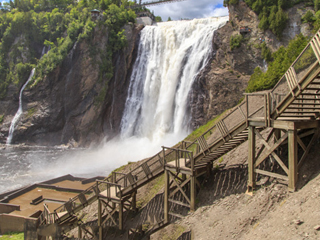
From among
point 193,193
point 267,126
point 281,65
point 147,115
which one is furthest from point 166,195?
point 147,115

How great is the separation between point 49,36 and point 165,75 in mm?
34456

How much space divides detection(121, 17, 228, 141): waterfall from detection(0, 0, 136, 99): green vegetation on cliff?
6742mm

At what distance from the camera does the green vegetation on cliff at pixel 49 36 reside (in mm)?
55562

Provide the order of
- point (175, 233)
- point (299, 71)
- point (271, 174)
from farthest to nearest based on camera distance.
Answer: point (175, 233) < point (271, 174) < point (299, 71)

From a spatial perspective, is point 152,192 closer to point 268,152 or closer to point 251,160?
point 251,160

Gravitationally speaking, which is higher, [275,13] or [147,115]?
[275,13]

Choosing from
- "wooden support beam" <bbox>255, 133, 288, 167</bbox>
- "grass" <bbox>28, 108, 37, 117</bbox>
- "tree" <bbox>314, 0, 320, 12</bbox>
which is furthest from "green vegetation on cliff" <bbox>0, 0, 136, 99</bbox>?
"wooden support beam" <bbox>255, 133, 288, 167</bbox>

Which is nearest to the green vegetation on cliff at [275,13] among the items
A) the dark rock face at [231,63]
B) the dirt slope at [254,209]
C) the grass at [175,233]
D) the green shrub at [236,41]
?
the dark rock face at [231,63]

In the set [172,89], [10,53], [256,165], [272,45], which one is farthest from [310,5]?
[10,53]

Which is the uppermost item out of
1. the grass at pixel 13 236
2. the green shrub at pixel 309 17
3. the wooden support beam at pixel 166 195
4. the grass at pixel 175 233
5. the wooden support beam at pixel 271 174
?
the green shrub at pixel 309 17

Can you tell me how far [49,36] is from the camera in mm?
66250

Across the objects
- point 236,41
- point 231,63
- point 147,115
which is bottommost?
point 147,115

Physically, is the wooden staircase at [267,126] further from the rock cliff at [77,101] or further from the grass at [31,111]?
the grass at [31,111]

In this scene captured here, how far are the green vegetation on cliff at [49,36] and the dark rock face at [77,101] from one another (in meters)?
1.36
